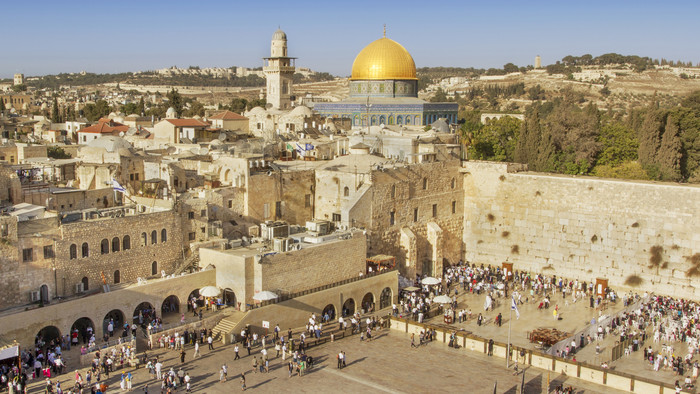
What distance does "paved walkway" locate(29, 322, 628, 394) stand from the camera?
18.9m

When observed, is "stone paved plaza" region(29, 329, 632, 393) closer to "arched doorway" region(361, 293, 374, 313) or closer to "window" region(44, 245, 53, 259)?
"arched doorway" region(361, 293, 374, 313)

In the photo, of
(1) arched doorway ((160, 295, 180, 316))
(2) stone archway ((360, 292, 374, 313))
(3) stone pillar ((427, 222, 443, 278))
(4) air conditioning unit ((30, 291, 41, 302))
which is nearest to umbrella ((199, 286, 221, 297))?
(1) arched doorway ((160, 295, 180, 316))

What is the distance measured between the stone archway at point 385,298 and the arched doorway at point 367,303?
0.40m

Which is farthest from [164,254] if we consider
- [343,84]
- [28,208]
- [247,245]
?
[343,84]

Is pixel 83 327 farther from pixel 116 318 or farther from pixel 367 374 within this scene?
pixel 367 374

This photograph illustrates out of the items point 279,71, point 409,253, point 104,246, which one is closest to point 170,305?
point 104,246

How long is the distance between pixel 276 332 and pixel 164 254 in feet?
16.9

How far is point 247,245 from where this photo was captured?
82.3 feet

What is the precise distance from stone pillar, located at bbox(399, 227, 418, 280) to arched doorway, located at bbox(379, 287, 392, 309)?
3.26 m

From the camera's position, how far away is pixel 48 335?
66.4ft

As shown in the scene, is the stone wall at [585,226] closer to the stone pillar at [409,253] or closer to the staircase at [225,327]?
the stone pillar at [409,253]

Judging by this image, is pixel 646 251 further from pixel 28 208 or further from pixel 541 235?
pixel 28 208

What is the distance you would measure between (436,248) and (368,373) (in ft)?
41.3

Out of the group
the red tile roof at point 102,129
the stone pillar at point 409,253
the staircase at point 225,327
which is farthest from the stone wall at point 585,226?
the red tile roof at point 102,129
